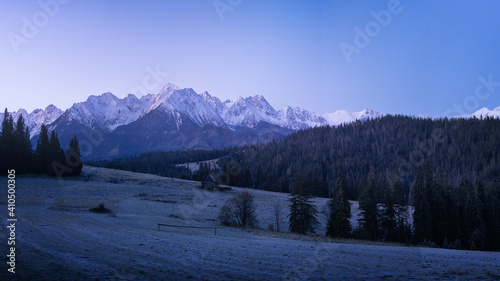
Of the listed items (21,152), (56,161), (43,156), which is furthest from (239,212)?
(21,152)

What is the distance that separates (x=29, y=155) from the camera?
265 feet

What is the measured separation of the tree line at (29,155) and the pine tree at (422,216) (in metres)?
84.6

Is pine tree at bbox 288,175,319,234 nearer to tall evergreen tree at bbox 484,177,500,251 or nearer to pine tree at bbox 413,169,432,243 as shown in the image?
pine tree at bbox 413,169,432,243

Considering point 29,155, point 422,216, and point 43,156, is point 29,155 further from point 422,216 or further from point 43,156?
point 422,216

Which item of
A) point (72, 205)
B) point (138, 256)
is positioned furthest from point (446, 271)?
point (72, 205)

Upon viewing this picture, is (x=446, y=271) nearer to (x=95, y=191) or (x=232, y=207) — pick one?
(x=232, y=207)

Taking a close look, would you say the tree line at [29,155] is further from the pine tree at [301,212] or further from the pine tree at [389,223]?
the pine tree at [389,223]

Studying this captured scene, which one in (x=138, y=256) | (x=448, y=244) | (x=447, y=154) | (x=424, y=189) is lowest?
(x=448, y=244)

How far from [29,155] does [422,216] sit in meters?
90.1

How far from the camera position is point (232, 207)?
161 feet

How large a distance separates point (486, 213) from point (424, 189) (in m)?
10.8

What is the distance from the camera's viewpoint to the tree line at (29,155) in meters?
76.4

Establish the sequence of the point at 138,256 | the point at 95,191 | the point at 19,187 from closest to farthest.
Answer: the point at 138,256 < the point at 19,187 < the point at 95,191

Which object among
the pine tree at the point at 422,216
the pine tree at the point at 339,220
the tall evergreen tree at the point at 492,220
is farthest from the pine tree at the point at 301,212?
the tall evergreen tree at the point at 492,220
